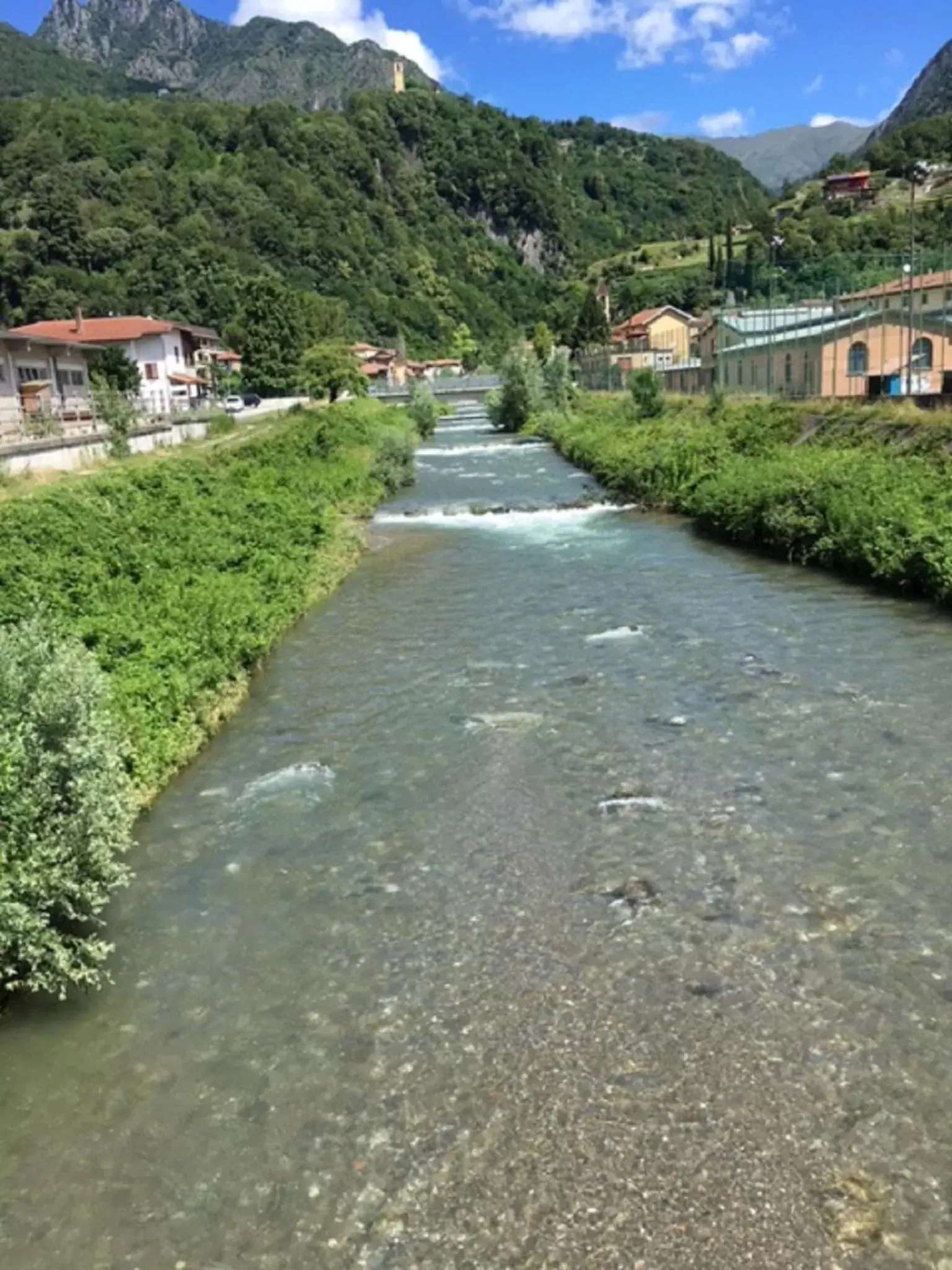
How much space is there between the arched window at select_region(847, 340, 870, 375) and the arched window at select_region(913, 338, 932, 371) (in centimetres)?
196

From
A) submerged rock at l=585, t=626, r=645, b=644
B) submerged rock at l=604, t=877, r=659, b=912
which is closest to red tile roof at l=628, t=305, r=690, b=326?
submerged rock at l=585, t=626, r=645, b=644

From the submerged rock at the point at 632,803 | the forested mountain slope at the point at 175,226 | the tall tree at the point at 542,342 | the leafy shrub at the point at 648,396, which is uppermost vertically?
the forested mountain slope at the point at 175,226

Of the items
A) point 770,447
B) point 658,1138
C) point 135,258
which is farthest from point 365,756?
point 135,258

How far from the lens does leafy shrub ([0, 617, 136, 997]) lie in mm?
7684

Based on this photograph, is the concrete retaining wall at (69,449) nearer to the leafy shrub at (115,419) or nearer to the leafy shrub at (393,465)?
the leafy shrub at (115,419)

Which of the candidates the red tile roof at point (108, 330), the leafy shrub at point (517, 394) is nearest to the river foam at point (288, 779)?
the leafy shrub at point (517, 394)

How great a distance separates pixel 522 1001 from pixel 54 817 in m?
4.00

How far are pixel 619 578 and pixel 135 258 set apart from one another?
457 ft

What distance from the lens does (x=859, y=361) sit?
4522 centimetres

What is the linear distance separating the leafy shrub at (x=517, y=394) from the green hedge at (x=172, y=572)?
45.4m

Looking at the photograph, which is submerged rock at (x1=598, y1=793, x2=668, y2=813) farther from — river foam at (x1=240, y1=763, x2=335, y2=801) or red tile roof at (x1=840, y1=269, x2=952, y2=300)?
red tile roof at (x1=840, y1=269, x2=952, y2=300)

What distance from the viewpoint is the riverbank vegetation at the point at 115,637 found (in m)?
8.02

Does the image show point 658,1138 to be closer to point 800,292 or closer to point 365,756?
point 365,756

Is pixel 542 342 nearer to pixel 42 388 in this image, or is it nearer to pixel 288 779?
pixel 42 388
